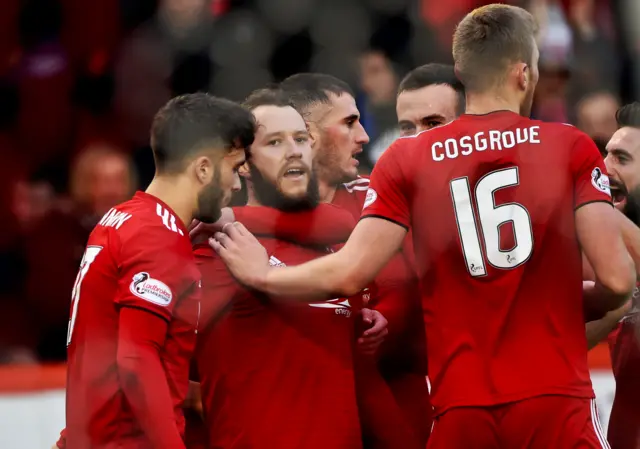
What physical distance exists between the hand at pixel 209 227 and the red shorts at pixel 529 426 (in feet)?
2.34

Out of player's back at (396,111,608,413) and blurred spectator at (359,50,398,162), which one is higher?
blurred spectator at (359,50,398,162)

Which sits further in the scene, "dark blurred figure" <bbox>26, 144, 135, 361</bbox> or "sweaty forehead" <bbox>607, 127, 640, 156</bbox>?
"dark blurred figure" <bbox>26, 144, 135, 361</bbox>

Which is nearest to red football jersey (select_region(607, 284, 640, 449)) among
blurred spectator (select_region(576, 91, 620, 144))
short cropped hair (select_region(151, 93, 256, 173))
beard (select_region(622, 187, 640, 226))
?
beard (select_region(622, 187, 640, 226))

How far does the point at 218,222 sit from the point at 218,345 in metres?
0.29

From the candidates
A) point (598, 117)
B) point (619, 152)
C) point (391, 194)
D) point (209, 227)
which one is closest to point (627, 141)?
point (619, 152)

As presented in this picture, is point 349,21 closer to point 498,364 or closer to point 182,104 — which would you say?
point 182,104

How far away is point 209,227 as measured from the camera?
2330 millimetres

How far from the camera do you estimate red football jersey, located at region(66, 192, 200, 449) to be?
2.03m

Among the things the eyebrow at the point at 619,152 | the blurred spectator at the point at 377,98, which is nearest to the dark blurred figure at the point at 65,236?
the blurred spectator at the point at 377,98

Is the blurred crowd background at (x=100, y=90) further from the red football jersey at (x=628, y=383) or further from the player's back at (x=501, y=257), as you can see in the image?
the player's back at (x=501, y=257)

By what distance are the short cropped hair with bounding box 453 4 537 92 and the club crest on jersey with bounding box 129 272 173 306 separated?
0.77m

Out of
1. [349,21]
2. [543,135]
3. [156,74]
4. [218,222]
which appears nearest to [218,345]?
[218,222]

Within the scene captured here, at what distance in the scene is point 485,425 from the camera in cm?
195

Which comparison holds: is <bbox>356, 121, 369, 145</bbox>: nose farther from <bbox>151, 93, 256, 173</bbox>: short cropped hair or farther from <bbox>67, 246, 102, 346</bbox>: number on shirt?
<bbox>67, 246, 102, 346</bbox>: number on shirt
